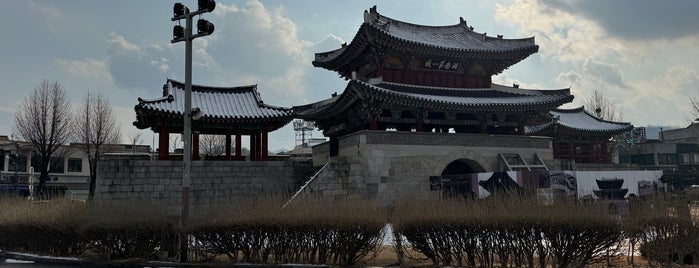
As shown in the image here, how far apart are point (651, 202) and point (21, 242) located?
18.8 metres

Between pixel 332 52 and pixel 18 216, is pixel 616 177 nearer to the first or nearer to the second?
pixel 332 52

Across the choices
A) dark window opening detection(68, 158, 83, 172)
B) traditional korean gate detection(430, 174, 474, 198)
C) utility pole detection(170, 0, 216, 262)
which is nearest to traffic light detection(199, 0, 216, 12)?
utility pole detection(170, 0, 216, 262)

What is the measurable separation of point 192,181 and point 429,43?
15488mm

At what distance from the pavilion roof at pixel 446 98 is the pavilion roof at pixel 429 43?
82.0 inches

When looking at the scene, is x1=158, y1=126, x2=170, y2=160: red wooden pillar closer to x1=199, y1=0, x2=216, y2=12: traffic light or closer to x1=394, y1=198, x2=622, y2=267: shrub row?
x1=199, y1=0, x2=216, y2=12: traffic light

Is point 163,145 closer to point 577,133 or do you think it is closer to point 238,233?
point 238,233

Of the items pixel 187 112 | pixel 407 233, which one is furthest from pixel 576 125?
pixel 187 112

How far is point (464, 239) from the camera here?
11.8m

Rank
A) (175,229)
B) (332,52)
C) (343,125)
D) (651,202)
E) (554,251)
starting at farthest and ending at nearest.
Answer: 1. (332,52)
2. (343,125)
3. (175,229)
4. (651,202)
5. (554,251)

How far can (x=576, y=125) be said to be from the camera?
134 ft

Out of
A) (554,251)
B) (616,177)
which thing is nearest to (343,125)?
(616,177)

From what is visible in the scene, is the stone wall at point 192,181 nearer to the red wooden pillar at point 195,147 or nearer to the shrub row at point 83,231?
the red wooden pillar at point 195,147

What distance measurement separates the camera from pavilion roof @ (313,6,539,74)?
2689 centimetres

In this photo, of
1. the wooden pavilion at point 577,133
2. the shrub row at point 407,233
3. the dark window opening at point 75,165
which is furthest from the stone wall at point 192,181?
the dark window opening at point 75,165
